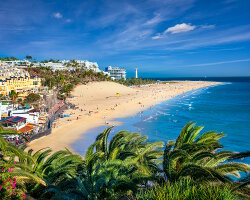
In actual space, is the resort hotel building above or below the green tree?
above

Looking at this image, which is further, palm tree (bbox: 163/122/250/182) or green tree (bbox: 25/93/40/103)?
green tree (bbox: 25/93/40/103)

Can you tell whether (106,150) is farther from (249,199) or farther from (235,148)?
(235,148)

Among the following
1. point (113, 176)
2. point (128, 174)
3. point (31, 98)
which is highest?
point (31, 98)

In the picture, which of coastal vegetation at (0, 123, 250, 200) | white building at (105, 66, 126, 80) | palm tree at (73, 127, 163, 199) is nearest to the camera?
coastal vegetation at (0, 123, 250, 200)

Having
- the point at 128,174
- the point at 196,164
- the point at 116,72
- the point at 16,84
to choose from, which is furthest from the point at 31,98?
→ the point at 116,72

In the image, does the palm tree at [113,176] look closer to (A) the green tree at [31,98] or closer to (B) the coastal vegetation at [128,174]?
(B) the coastal vegetation at [128,174]

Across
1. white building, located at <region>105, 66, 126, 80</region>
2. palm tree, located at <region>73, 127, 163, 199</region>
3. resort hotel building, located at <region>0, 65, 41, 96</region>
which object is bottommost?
palm tree, located at <region>73, 127, 163, 199</region>

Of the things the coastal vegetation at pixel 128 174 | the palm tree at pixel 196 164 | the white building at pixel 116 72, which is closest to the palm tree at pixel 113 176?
the coastal vegetation at pixel 128 174

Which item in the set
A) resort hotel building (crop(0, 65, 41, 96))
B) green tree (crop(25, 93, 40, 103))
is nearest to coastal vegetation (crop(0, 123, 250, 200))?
green tree (crop(25, 93, 40, 103))

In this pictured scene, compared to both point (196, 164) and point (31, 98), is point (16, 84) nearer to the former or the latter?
point (31, 98)

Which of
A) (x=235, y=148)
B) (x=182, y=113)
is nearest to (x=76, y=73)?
(x=182, y=113)

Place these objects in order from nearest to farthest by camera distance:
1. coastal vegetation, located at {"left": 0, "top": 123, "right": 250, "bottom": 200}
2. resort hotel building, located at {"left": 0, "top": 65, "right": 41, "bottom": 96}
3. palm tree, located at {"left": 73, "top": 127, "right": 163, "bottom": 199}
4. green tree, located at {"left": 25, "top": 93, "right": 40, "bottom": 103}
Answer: coastal vegetation, located at {"left": 0, "top": 123, "right": 250, "bottom": 200}
palm tree, located at {"left": 73, "top": 127, "right": 163, "bottom": 199}
green tree, located at {"left": 25, "top": 93, "right": 40, "bottom": 103}
resort hotel building, located at {"left": 0, "top": 65, "right": 41, "bottom": 96}

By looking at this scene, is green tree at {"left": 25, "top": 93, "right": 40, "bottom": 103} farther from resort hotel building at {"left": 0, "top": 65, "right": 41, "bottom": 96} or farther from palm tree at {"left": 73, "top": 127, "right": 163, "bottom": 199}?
palm tree at {"left": 73, "top": 127, "right": 163, "bottom": 199}
